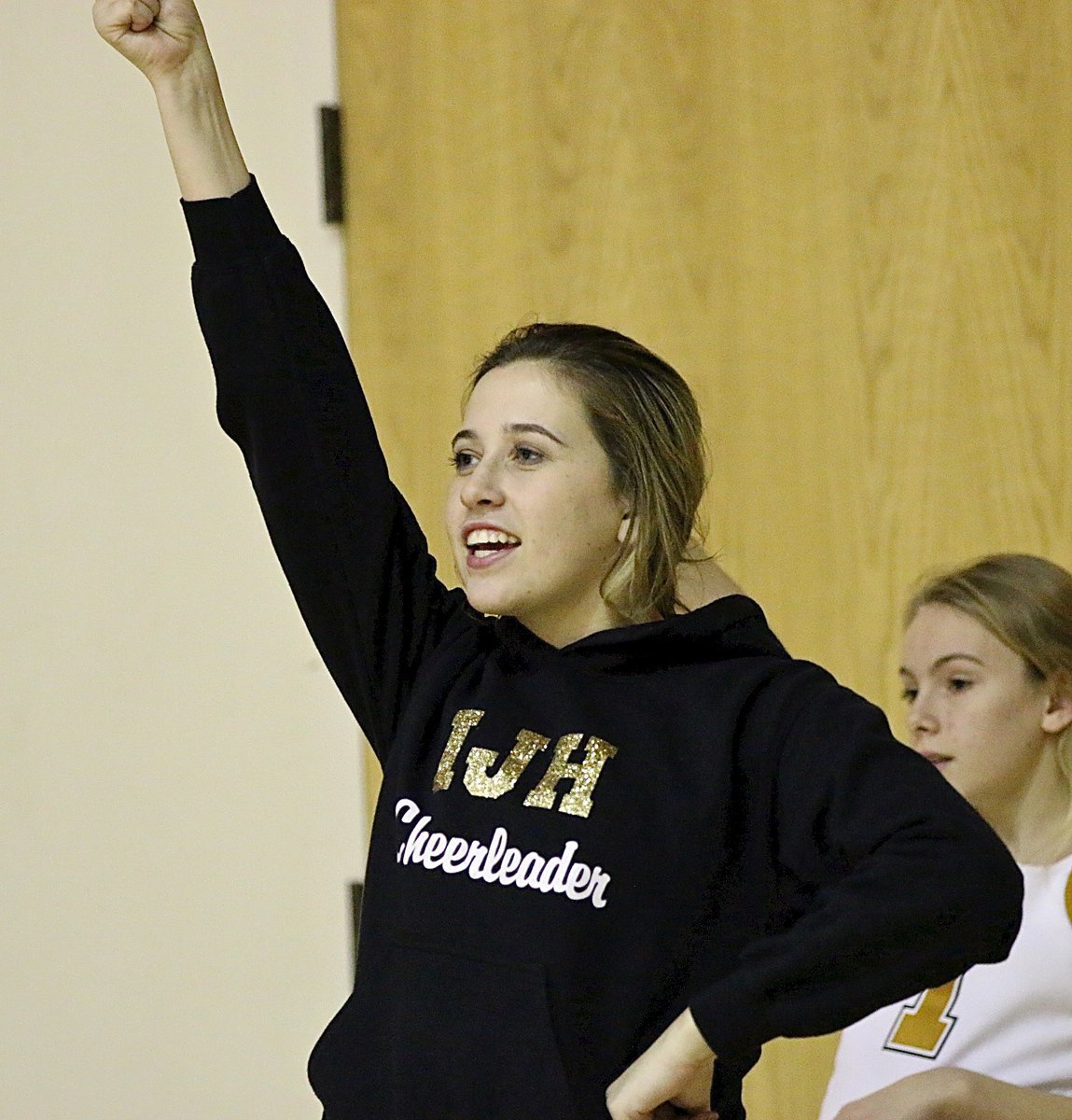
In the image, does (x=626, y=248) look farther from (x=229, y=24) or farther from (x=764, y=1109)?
(x=764, y=1109)

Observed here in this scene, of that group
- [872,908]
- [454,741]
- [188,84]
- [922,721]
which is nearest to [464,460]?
[454,741]

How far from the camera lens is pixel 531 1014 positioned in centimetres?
100

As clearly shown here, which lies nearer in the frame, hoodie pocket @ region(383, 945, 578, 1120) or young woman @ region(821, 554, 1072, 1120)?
hoodie pocket @ region(383, 945, 578, 1120)

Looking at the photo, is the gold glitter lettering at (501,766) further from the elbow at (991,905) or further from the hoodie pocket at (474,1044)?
the elbow at (991,905)

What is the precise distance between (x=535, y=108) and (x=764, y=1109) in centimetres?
119

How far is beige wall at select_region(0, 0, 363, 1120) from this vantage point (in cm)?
220

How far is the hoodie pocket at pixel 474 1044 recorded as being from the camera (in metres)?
1.00

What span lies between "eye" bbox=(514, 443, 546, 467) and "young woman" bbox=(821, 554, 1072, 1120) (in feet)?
1.95

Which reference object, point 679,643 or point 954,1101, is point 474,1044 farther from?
point 954,1101

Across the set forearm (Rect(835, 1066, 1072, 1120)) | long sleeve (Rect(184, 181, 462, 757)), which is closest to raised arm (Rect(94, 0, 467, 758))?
long sleeve (Rect(184, 181, 462, 757))

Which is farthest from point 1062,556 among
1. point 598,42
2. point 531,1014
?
point 531,1014

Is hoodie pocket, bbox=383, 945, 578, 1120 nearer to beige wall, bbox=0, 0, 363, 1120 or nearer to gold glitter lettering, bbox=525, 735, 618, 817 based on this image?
gold glitter lettering, bbox=525, 735, 618, 817

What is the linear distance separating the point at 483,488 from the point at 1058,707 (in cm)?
70

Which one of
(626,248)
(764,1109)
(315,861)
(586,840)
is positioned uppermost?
(626,248)
